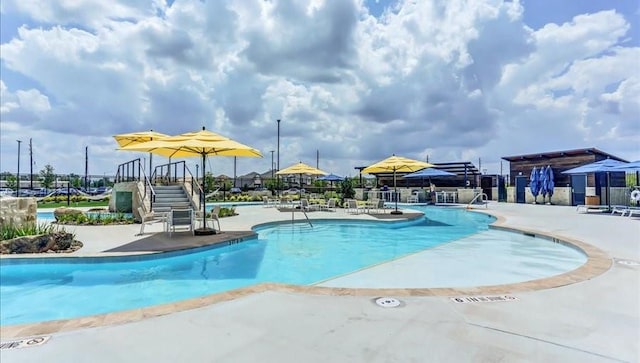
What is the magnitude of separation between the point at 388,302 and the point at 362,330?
2.53 feet

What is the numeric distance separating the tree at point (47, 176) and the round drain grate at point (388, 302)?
153 ft

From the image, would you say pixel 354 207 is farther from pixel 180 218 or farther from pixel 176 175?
pixel 180 218

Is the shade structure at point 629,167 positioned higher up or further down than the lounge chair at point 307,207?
higher up

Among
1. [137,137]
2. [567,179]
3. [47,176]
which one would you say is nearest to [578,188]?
[567,179]

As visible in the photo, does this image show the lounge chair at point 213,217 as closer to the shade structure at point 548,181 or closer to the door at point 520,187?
the shade structure at point 548,181

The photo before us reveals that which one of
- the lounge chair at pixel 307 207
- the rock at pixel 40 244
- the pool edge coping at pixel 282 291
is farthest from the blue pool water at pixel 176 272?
the lounge chair at pixel 307 207

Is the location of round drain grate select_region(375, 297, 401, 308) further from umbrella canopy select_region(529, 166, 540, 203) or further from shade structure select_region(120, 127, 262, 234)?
umbrella canopy select_region(529, 166, 540, 203)

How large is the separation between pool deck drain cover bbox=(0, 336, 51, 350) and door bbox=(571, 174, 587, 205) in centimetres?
2292

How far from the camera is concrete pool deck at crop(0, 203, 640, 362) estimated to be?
246 centimetres

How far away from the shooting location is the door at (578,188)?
19378mm

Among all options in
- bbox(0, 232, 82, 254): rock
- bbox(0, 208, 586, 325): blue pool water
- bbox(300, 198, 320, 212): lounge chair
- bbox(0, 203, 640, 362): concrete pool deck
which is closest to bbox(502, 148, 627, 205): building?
bbox(300, 198, 320, 212): lounge chair

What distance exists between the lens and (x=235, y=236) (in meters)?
8.33

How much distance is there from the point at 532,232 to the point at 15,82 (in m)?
15.7

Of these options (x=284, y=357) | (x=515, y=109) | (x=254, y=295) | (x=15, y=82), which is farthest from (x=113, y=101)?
(x=515, y=109)
